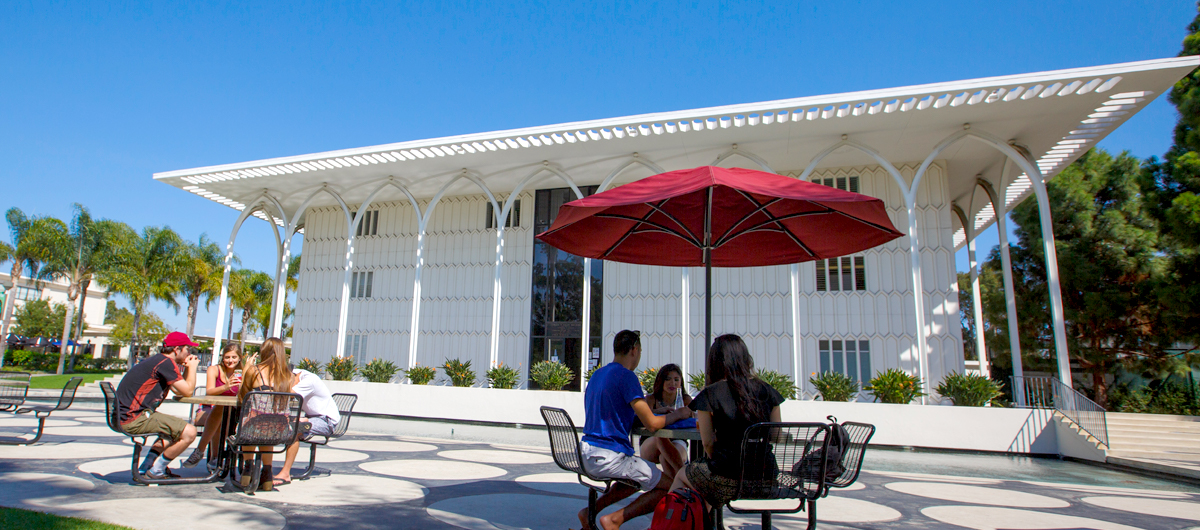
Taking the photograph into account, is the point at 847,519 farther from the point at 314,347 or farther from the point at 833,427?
the point at 314,347

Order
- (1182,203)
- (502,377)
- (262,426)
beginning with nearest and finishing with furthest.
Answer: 1. (262,426)
2. (502,377)
3. (1182,203)

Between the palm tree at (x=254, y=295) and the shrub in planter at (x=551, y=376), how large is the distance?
115 feet

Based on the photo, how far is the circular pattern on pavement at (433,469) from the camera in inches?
200

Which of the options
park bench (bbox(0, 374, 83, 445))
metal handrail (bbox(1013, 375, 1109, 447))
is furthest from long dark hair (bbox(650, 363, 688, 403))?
metal handrail (bbox(1013, 375, 1109, 447))

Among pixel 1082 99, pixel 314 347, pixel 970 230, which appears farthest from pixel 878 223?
pixel 314 347

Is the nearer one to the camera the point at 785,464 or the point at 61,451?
the point at 785,464

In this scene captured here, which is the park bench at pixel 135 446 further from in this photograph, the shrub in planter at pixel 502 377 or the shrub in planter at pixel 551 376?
the shrub in planter at pixel 502 377

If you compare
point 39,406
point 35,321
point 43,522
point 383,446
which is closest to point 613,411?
point 43,522

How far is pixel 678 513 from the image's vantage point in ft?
8.41

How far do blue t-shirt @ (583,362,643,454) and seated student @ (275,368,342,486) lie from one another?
244 cm

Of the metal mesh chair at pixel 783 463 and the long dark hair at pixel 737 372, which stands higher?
the long dark hair at pixel 737 372

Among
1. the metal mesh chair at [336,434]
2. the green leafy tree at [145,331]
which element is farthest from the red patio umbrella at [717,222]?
the green leafy tree at [145,331]

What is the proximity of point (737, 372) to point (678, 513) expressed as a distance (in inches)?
25.2

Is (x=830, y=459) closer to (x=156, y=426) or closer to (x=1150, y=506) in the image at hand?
(x=1150, y=506)
